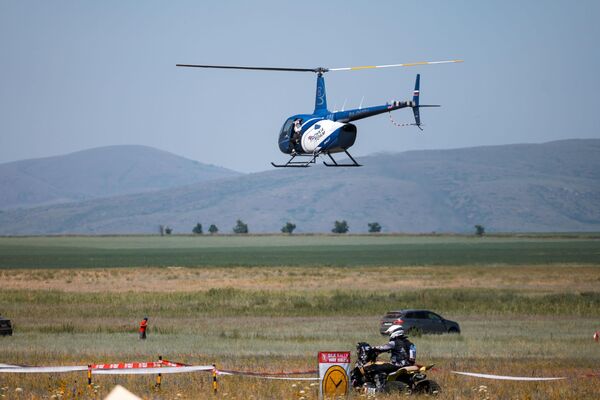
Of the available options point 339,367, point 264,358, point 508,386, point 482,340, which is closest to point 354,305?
point 482,340

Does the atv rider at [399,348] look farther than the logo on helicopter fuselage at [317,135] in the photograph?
No

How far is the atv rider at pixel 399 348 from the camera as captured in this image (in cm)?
2198

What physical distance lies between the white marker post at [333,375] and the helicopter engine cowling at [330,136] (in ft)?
51.2

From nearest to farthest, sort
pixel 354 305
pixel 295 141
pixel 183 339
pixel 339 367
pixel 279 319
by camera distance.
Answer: pixel 339 367 → pixel 295 141 → pixel 183 339 → pixel 279 319 → pixel 354 305

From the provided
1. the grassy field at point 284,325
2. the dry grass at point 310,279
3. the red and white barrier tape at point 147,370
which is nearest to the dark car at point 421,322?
the grassy field at point 284,325

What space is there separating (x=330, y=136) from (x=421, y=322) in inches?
458

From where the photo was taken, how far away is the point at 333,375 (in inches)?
869

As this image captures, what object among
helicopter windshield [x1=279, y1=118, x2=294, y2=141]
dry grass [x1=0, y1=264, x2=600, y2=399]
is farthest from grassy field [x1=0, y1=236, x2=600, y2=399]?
helicopter windshield [x1=279, y1=118, x2=294, y2=141]

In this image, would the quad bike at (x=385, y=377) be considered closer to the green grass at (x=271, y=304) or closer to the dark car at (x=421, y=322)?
the dark car at (x=421, y=322)

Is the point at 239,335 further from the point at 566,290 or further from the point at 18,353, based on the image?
the point at 566,290

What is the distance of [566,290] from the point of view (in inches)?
2899

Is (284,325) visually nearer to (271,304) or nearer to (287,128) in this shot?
(287,128)

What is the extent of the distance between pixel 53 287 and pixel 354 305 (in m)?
27.9

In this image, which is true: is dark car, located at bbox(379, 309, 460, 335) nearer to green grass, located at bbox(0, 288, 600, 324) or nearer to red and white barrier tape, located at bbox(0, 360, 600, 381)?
green grass, located at bbox(0, 288, 600, 324)
